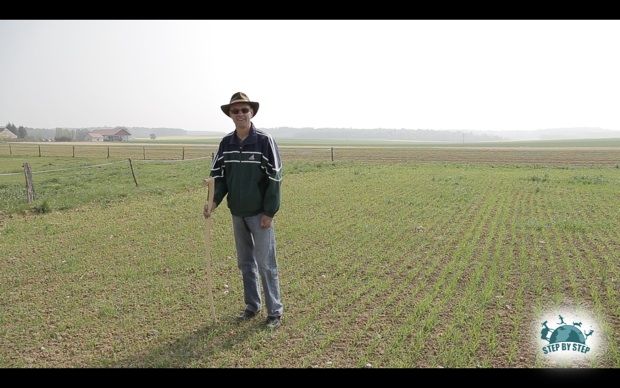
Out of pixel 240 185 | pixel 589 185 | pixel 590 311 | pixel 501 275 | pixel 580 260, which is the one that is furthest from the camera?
pixel 589 185

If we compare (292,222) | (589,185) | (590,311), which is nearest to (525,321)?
(590,311)

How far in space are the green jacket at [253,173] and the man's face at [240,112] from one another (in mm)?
155

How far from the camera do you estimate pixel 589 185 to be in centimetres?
1645

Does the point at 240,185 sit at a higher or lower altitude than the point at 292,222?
higher

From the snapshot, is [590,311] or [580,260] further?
[580,260]

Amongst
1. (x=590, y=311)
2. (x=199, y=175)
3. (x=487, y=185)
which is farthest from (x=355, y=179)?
(x=590, y=311)

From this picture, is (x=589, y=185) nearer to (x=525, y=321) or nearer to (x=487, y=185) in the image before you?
(x=487, y=185)

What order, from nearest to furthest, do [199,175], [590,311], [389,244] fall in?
[590,311] < [389,244] < [199,175]

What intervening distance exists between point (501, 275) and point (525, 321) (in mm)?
1639

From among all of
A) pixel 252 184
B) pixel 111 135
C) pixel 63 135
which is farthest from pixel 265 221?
pixel 63 135

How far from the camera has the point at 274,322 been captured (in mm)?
4512

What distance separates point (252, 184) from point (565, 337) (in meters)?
3.49

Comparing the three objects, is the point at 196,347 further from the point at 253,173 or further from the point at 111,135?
the point at 111,135

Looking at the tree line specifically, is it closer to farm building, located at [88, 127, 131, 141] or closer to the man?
farm building, located at [88, 127, 131, 141]
